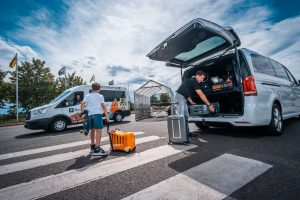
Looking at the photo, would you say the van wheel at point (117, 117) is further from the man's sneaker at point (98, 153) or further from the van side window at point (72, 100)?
the man's sneaker at point (98, 153)

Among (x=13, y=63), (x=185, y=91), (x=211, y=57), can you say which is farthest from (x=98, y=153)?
(x=13, y=63)

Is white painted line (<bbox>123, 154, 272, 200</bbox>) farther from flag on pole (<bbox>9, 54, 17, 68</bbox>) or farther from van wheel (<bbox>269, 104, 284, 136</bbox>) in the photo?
flag on pole (<bbox>9, 54, 17, 68</bbox>)

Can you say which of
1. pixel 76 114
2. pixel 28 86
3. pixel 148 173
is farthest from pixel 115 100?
pixel 28 86

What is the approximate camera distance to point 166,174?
2.30m

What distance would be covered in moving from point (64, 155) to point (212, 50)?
4679 mm

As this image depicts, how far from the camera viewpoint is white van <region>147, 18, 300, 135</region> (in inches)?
145

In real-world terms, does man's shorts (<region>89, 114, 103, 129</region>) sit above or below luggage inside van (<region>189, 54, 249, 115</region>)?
below

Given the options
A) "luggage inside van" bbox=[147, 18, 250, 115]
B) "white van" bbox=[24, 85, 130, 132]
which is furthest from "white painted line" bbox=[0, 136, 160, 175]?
"white van" bbox=[24, 85, 130, 132]

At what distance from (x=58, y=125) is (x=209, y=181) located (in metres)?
8.09

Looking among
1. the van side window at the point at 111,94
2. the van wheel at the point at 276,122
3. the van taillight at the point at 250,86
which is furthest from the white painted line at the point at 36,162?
the van side window at the point at 111,94

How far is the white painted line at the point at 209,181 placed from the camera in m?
1.77

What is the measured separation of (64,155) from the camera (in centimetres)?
358

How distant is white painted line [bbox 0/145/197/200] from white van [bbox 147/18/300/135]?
199cm

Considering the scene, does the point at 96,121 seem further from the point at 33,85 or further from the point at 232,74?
the point at 33,85
